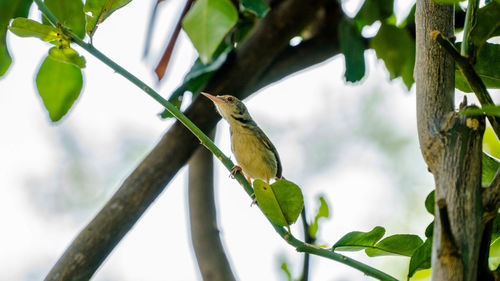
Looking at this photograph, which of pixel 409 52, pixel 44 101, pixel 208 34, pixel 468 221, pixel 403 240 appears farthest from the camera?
pixel 409 52

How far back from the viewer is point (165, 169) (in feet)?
4.38

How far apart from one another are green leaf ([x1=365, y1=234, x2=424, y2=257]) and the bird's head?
0.72 metres

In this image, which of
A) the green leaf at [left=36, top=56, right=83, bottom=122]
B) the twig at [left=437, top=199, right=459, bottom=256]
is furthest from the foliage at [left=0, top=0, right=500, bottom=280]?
the twig at [left=437, top=199, right=459, bottom=256]

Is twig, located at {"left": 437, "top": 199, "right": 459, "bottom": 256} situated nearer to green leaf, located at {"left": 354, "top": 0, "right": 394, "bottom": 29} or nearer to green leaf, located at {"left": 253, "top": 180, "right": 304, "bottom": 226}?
green leaf, located at {"left": 253, "top": 180, "right": 304, "bottom": 226}

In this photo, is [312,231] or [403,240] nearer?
[403,240]

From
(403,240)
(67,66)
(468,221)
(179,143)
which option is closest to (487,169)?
(403,240)

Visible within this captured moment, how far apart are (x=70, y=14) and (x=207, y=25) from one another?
34 centimetres

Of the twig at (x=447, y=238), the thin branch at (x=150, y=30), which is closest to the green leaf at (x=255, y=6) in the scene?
the thin branch at (x=150, y=30)

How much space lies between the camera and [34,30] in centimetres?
75

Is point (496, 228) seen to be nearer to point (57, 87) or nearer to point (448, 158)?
point (448, 158)

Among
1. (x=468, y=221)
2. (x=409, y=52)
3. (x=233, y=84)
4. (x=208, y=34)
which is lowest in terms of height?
(x=468, y=221)

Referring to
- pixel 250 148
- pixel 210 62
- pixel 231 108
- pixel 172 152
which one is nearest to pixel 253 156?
pixel 250 148

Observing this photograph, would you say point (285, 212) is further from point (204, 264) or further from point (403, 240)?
point (204, 264)

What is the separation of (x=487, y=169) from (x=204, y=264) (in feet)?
2.60
